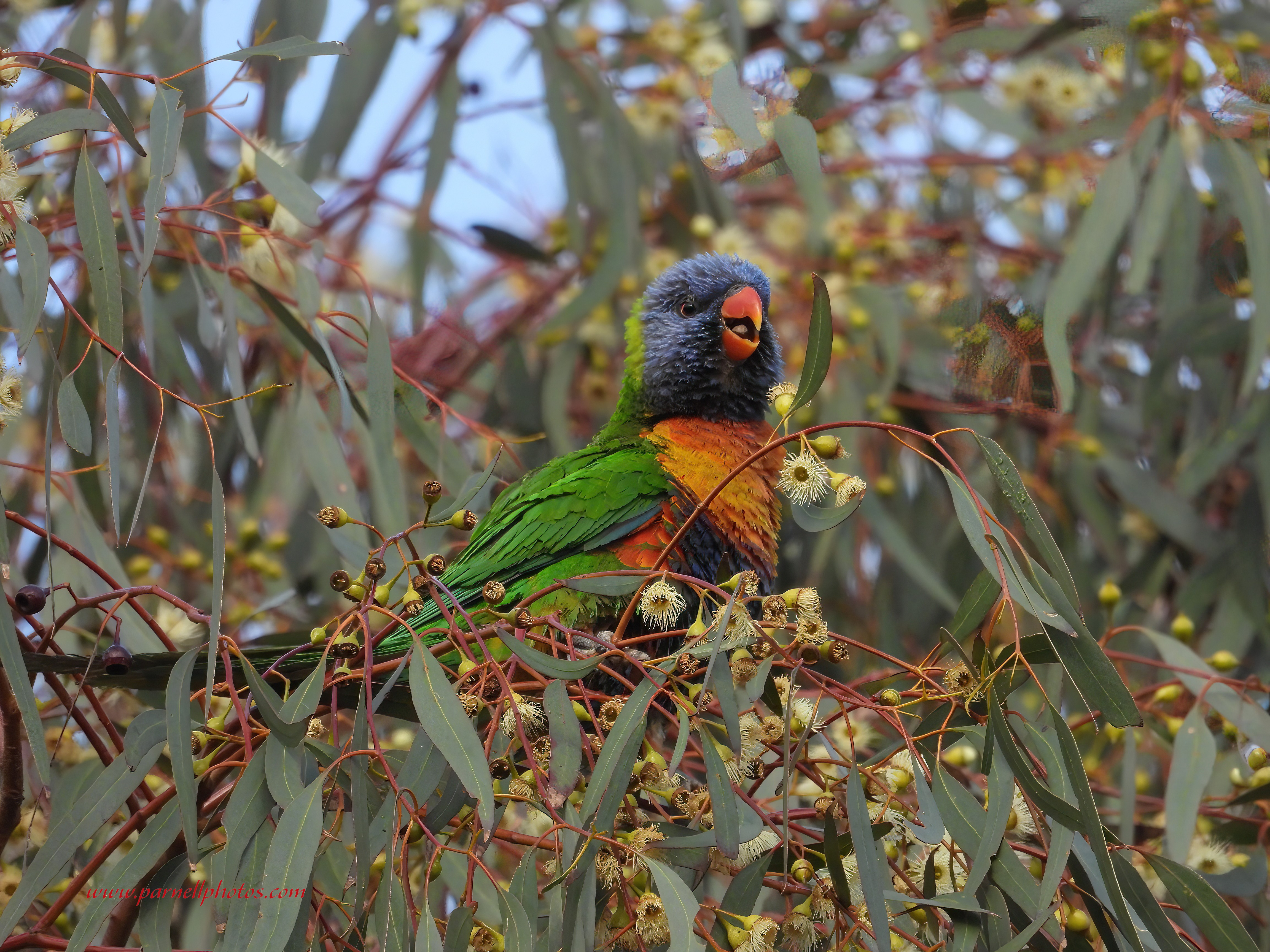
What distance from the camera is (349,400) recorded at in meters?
1.66

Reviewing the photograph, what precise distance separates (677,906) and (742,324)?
1.45 metres

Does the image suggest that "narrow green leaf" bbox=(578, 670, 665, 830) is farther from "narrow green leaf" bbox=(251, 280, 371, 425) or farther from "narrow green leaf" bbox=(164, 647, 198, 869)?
"narrow green leaf" bbox=(251, 280, 371, 425)

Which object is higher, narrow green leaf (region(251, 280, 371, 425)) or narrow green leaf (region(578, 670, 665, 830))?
narrow green leaf (region(251, 280, 371, 425))

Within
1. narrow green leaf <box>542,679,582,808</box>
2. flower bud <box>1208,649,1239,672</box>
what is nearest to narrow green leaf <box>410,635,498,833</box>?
narrow green leaf <box>542,679,582,808</box>

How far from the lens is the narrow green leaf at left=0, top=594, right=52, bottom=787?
1.16 metres

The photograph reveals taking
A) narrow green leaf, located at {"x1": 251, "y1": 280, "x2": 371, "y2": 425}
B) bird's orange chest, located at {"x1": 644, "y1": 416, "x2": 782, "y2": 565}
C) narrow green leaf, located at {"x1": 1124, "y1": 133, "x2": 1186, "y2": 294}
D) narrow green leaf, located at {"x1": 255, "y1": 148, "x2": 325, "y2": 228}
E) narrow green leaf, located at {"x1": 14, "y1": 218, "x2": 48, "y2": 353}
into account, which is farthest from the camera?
narrow green leaf, located at {"x1": 1124, "y1": 133, "x2": 1186, "y2": 294}

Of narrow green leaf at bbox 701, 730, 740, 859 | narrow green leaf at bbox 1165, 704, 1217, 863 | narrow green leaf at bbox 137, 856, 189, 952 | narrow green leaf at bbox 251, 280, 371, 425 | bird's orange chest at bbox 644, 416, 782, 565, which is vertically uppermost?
narrow green leaf at bbox 251, 280, 371, 425

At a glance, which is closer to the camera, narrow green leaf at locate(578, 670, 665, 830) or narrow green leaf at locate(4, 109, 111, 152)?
narrow green leaf at locate(578, 670, 665, 830)

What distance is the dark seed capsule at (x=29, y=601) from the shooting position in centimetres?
129

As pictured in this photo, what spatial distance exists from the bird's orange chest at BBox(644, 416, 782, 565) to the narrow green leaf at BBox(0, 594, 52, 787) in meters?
1.10

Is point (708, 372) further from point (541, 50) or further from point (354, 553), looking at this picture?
point (541, 50)

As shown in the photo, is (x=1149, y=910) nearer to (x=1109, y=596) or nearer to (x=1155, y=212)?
(x=1109, y=596)

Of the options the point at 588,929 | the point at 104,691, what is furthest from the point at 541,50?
the point at 588,929

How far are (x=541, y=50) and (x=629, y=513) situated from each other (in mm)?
1409
